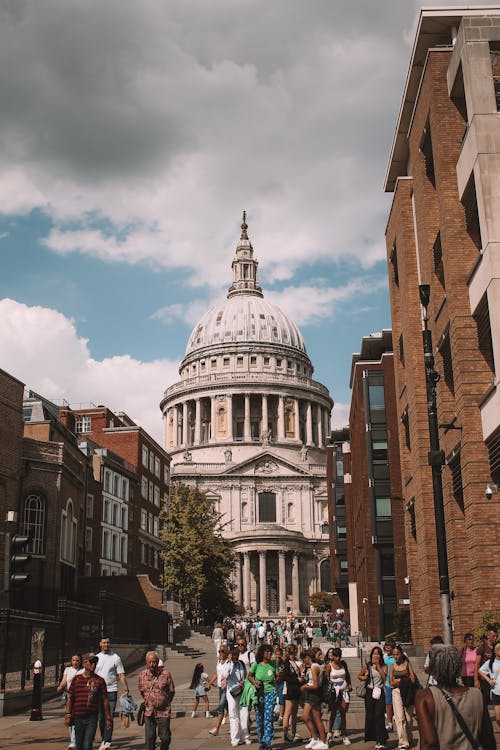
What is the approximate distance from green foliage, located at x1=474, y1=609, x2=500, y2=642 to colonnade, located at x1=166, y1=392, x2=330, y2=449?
391 ft

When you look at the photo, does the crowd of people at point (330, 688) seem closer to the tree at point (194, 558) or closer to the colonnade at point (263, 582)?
the tree at point (194, 558)

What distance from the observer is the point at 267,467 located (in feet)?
418

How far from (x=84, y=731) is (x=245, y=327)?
146 meters

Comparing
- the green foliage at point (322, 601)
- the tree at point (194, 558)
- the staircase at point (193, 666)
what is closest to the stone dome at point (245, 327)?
the green foliage at point (322, 601)

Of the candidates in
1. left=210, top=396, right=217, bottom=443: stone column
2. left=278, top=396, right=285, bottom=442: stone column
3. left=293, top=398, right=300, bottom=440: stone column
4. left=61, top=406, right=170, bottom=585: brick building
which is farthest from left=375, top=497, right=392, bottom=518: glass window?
left=210, top=396, right=217, bottom=443: stone column

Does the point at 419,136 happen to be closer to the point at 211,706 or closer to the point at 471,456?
the point at 471,456

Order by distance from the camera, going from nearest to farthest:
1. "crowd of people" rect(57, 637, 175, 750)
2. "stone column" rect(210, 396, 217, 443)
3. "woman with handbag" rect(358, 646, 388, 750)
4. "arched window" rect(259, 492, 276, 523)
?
"crowd of people" rect(57, 637, 175, 750), "woman with handbag" rect(358, 646, 388, 750), "arched window" rect(259, 492, 276, 523), "stone column" rect(210, 396, 217, 443)

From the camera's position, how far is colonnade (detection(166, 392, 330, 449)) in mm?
144000

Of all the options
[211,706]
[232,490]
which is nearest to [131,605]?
[211,706]

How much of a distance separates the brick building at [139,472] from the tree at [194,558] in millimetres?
1217

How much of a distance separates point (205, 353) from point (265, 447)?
30880 mm

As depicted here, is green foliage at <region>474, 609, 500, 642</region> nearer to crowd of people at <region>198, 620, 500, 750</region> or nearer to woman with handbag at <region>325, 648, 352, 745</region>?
crowd of people at <region>198, 620, 500, 750</region>

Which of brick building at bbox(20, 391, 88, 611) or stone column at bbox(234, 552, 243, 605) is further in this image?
stone column at bbox(234, 552, 243, 605)

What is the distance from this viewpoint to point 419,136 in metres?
31.2
